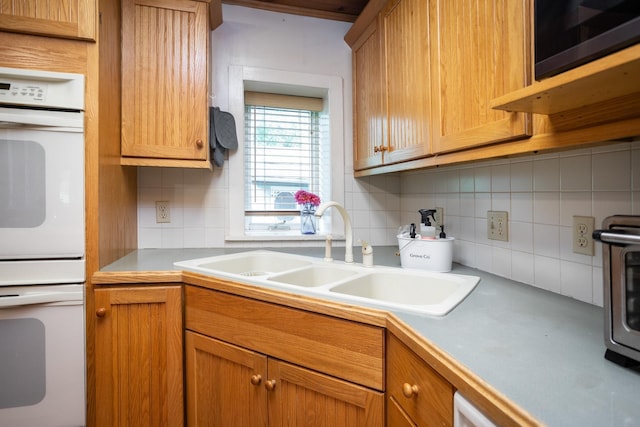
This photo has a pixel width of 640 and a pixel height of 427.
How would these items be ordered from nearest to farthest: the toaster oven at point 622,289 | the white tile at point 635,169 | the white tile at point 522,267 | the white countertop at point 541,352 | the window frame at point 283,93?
the white countertop at point 541,352
the toaster oven at point 622,289
the white tile at point 635,169
the white tile at point 522,267
the window frame at point 283,93

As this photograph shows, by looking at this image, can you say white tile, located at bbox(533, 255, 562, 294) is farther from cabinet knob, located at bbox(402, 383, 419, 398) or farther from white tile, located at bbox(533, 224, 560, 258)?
cabinet knob, located at bbox(402, 383, 419, 398)

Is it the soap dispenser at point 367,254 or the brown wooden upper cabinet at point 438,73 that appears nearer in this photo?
the brown wooden upper cabinet at point 438,73

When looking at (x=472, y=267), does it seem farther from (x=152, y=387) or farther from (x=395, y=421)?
(x=152, y=387)

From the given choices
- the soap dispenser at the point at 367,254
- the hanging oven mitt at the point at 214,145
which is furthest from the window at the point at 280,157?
the soap dispenser at the point at 367,254

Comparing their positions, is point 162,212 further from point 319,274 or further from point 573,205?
point 573,205

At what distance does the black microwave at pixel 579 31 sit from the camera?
20.2 inches

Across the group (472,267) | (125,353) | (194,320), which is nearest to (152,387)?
(125,353)

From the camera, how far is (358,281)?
4.12 feet

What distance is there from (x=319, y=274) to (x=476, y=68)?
977 millimetres

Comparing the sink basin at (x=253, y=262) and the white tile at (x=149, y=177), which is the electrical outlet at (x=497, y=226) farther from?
the white tile at (x=149, y=177)

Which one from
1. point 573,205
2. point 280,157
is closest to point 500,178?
point 573,205

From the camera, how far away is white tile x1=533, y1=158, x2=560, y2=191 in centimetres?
105

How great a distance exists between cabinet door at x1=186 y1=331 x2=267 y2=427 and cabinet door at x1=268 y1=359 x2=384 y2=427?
0.19 feet

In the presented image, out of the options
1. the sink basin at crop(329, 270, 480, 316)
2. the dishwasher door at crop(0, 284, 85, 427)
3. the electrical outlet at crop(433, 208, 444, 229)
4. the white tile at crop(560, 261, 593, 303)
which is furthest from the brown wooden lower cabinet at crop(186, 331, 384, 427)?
the electrical outlet at crop(433, 208, 444, 229)
